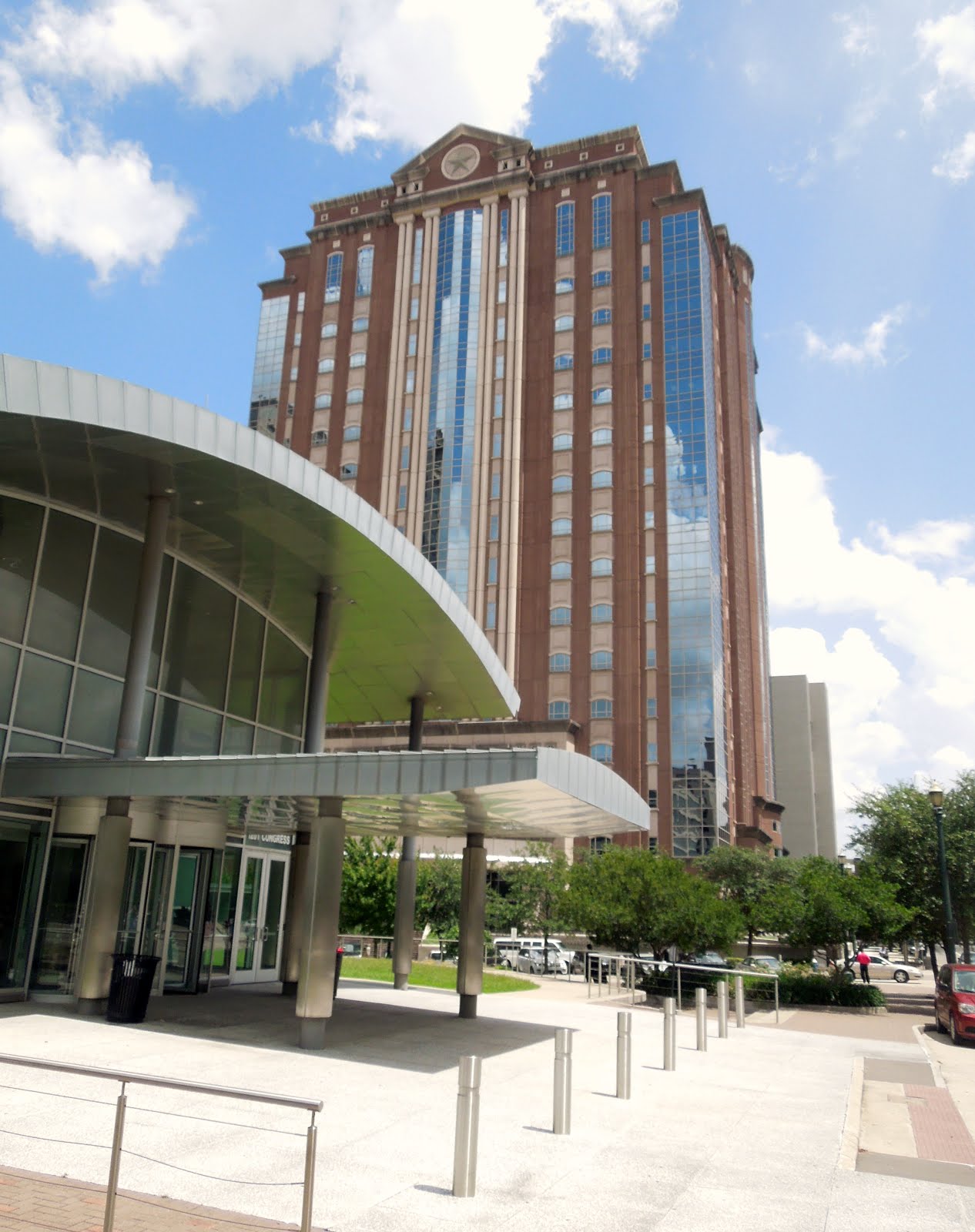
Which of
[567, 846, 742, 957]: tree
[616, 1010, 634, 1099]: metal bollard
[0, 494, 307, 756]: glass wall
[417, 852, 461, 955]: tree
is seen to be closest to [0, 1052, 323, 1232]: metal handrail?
[616, 1010, 634, 1099]: metal bollard

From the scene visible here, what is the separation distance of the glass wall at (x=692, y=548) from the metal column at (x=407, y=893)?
130 feet

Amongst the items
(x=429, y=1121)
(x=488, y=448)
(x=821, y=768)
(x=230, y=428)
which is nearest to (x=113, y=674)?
(x=230, y=428)

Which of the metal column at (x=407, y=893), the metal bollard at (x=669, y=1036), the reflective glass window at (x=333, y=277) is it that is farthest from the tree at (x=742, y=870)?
the reflective glass window at (x=333, y=277)

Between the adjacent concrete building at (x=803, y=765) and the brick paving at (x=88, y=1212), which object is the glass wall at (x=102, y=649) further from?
the adjacent concrete building at (x=803, y=765)

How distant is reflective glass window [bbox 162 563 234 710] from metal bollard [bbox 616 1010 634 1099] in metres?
11.0

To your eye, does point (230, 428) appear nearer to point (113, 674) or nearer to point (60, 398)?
point (60, 398)

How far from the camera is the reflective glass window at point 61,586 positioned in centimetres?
A: 1628

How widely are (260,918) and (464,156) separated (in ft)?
242

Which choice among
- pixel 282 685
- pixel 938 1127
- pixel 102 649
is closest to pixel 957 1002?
pixel 938 1127

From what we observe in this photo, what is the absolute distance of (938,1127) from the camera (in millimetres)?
11102

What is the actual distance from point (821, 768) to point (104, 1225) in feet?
416

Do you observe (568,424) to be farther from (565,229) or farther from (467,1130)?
(467,1130)

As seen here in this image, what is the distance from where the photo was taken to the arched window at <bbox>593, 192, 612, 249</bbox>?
7438 cm

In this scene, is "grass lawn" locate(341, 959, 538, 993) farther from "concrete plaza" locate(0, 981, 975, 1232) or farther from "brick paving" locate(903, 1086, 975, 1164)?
"brick paving" locate(903, 1086, 975, 1164)
